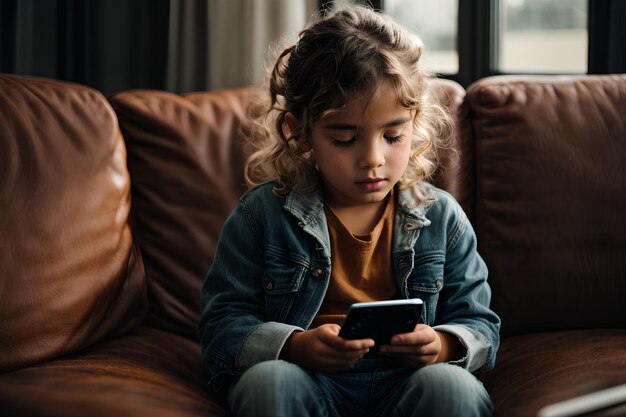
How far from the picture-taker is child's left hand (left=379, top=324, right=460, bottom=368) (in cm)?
142

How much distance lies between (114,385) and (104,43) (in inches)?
60.0

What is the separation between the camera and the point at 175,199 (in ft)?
6.15

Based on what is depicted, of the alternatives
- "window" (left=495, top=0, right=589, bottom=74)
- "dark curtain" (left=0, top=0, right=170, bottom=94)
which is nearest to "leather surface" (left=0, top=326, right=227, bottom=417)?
"dark curtain" (left=0, top=0, right=170, bottom=94)

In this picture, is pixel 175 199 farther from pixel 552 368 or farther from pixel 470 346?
pixel 552 368

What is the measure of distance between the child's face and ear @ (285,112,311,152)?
2.6 inches

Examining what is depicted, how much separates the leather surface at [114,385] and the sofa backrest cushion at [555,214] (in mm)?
701

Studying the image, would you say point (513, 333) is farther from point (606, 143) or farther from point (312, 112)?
point (312, 112)

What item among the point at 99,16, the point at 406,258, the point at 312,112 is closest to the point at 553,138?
the point at 406,258

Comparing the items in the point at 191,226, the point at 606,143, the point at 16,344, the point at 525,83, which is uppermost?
the point at 525,83

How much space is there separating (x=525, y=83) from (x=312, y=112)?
64 centimetres

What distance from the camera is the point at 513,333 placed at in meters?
1.87

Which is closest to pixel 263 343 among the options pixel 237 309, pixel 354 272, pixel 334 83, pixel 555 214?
pixel 237 309

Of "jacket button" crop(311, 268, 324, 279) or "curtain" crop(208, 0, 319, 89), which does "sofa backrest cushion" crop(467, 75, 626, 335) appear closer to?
"jacket button" crop(311, 268, 324, 279)

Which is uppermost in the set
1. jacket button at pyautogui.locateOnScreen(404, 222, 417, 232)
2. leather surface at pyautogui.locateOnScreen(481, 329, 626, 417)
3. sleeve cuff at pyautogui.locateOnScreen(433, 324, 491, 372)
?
jacket button at pyautogui.locateOnScreen(404, 222, 417, 232)
